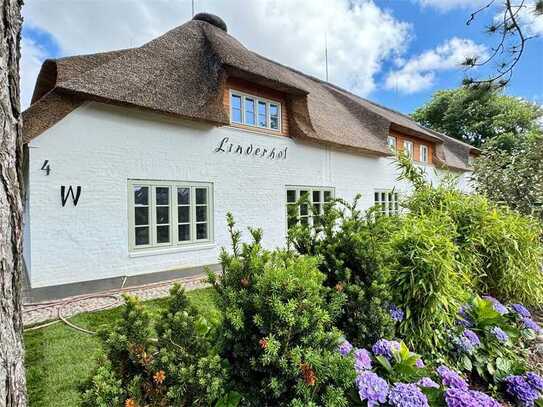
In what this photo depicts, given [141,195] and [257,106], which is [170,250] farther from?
[257,106]

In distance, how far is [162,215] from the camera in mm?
6730

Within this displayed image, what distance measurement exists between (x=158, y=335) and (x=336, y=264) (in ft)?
4.18

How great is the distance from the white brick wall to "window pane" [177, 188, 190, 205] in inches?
13.3

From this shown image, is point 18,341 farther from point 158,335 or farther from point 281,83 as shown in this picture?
point 281,83

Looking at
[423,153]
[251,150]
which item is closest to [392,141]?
[423,153]

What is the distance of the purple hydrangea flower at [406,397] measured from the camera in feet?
5.20

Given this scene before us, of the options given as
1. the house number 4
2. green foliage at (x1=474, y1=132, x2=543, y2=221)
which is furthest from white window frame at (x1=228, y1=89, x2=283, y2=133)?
green foliage at (x1=474, y1=132, x2=543, y2=221)

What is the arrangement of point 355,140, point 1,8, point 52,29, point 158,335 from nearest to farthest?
point 1,8 → point 158,335 → point 52,29 → point 355,140

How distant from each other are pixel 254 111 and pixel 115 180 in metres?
4.24

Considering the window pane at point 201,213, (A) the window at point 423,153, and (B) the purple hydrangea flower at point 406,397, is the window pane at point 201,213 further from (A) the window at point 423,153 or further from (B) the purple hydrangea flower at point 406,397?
(A) the window at point 423,153

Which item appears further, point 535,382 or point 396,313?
point 396,313

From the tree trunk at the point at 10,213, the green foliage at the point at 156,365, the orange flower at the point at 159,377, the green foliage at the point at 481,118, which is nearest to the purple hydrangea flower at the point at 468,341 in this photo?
the green foliage at the point at 156,365

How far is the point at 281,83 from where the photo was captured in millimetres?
8211

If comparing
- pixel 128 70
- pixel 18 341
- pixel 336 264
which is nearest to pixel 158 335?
pixel 18 341
